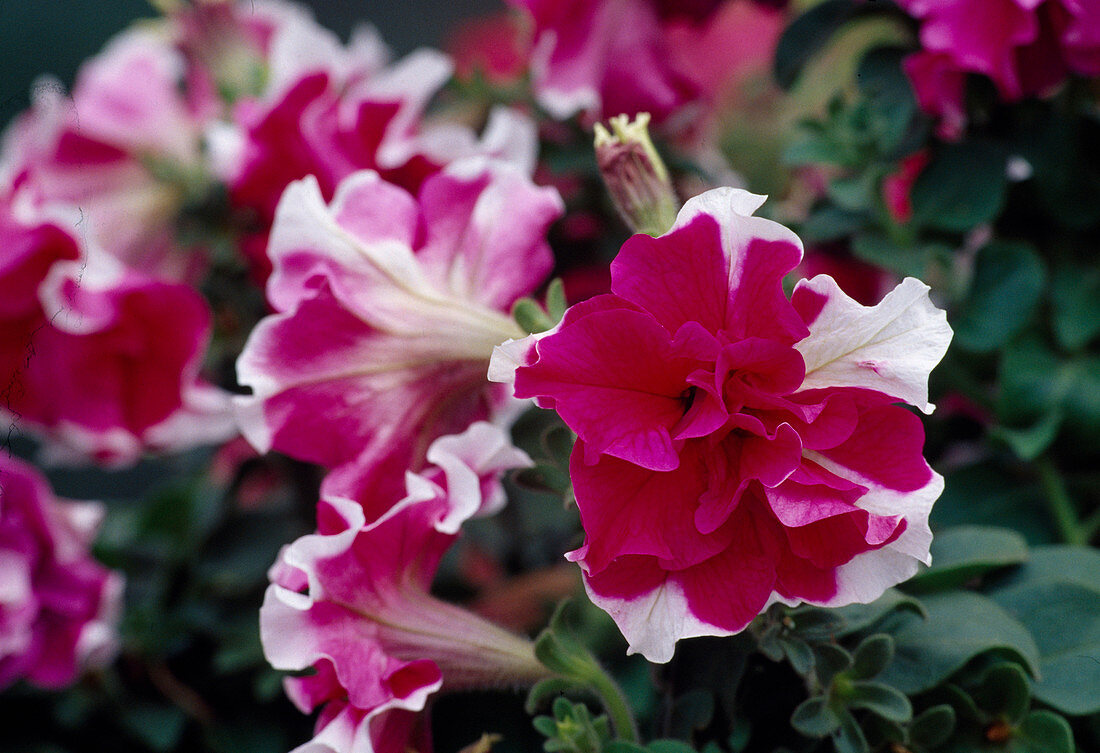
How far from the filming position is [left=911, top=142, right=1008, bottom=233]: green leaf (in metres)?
0.57

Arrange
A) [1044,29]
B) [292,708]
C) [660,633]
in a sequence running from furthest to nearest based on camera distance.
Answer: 1. [292,708]
2. [1044,29]
3. [660,633]

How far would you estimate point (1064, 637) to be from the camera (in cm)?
45

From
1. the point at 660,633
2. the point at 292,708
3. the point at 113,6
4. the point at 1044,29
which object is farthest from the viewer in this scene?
the point at 113,6

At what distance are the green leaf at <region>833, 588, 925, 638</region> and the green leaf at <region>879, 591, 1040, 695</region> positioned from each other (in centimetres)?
2

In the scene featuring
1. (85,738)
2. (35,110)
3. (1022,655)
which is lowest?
(85,738)

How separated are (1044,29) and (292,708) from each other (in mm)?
593

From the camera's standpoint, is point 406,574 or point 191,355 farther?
point 191,355

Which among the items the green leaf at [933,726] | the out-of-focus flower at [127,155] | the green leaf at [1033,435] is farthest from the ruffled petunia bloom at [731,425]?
the out-of-focus flower at [127,155]

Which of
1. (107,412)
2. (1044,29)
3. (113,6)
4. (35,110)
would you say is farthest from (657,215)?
(113,6)

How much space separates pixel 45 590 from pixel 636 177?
0.44m

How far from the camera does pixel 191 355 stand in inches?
24.3

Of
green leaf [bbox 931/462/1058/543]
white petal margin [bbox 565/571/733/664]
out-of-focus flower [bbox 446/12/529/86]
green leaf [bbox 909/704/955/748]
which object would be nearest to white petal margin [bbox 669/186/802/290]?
white petal margin [bbox 565/571/733/664]

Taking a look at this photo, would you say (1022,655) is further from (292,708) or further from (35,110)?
(35,110)

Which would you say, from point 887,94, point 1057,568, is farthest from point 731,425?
point 887,94
